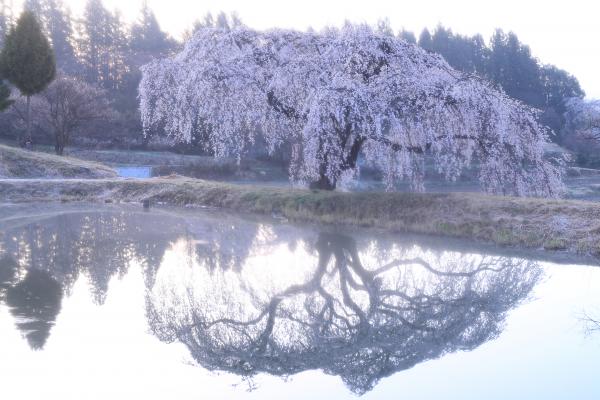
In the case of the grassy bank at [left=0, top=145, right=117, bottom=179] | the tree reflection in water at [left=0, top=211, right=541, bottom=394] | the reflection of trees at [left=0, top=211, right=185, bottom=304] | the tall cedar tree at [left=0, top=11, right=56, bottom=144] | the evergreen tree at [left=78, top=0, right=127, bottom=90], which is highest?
the evergreen tree at [left=78, top=0, right=127, bottom=90]

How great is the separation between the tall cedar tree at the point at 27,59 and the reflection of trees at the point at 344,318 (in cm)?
3277

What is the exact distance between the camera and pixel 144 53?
72.7 meters

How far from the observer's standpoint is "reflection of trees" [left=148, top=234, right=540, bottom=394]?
6945 mm

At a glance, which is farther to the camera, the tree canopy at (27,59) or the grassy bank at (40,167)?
the tree canopy at (27,59)

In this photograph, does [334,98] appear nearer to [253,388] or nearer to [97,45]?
[253,388]

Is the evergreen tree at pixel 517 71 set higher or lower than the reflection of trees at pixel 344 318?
higher

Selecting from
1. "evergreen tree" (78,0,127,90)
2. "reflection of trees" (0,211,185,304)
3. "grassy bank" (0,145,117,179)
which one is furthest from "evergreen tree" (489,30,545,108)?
"reflection of trees" (0,211,185,304)

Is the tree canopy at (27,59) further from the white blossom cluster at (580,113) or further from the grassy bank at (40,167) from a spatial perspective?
the white blossom cluster at (580,113)

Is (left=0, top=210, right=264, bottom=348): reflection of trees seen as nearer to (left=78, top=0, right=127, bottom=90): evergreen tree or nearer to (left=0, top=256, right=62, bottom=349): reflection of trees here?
(left=0, top=256, right=62, bottom=349): reflection of trees

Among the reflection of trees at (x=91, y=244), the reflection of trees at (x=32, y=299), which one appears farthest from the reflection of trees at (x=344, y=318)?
the reflection of trees at (x=91, y=244)

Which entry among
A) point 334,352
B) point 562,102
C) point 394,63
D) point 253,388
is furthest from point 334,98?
point 562,102

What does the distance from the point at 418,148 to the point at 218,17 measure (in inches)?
2555

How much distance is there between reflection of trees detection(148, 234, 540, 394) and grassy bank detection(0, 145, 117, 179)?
995 inches

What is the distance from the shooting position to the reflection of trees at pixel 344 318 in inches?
273
